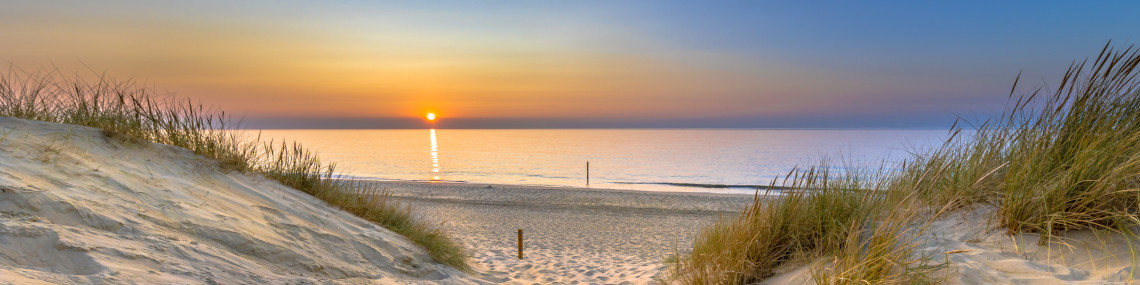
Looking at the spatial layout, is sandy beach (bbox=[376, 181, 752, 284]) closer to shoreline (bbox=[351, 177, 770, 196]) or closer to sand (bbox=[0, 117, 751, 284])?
sand (bbox=[0, 117, 751, 284])

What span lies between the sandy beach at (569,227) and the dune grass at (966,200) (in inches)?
36.2

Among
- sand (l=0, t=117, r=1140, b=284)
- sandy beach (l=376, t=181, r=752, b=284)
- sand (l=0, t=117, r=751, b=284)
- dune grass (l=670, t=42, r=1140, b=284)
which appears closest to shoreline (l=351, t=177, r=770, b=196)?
sandy beach (l=376, t=181, r=752, b=284)

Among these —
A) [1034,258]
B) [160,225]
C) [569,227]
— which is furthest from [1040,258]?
[569,227]

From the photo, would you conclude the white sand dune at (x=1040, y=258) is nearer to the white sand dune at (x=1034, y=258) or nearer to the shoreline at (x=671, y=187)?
the white sand dune at (x=1034, y=258)

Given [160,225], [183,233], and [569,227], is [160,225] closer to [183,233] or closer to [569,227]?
[183,233]

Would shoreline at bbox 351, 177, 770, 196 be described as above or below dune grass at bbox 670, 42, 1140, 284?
below

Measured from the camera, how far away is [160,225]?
4.11m

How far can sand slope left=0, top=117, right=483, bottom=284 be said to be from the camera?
3.16 metres

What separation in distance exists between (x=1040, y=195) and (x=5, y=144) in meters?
7.88

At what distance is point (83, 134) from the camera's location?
5.79 meters

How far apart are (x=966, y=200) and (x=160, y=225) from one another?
625 cm

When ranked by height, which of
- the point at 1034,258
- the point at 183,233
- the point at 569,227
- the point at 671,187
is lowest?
the point at 671,187

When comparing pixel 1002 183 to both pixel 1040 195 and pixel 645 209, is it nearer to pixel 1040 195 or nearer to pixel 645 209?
pixel 1040 195

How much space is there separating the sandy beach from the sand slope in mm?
1964
